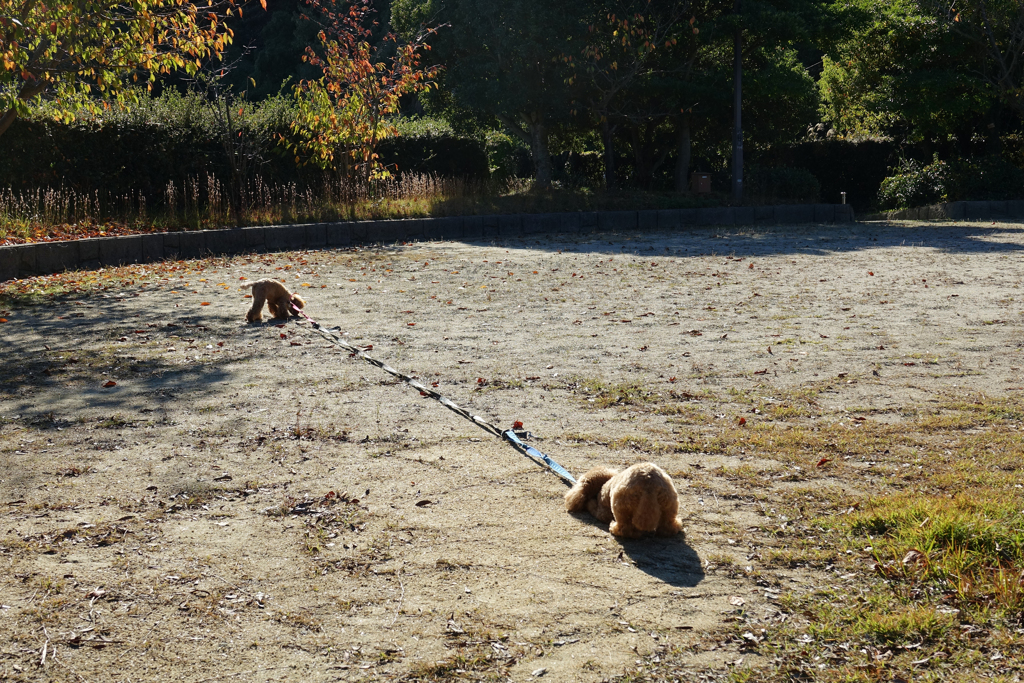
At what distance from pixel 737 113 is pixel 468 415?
16364 millimetres

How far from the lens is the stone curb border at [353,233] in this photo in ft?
39.6

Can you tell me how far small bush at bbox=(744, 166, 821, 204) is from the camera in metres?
21.1

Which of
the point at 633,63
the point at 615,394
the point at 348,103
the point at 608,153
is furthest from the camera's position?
the point at 608,153

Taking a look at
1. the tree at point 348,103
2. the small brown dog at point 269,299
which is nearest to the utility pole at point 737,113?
the tree at point 348,103

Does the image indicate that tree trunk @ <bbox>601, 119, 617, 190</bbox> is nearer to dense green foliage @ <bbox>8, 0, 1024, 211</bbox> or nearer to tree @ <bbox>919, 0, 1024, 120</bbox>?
dense green foliage @ <bbox>8, 0, 1024, 211</bbox>

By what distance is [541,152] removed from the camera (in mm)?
20625

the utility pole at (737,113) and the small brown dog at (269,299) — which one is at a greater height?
the utility pole at (737,113)

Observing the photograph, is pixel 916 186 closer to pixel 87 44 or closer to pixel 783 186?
pixel 783 186

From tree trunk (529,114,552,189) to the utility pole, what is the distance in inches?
166

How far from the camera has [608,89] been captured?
1970cm

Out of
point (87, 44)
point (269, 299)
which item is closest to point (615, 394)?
point (269, 299)

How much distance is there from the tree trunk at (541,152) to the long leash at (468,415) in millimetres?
13711

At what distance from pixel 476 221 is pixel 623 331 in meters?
9.67

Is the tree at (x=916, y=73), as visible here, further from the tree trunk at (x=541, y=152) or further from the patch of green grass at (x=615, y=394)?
the patch of green grass at (x=615, y=394)
